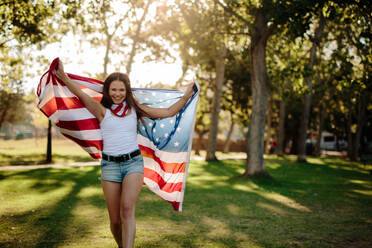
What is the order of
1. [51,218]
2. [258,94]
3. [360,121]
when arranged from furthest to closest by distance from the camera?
[360,121], [258,94], [51,218]

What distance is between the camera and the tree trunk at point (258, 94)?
1497 centimetres

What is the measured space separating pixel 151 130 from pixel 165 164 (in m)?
0.61

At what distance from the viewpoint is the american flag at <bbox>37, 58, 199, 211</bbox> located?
5520 millimetres

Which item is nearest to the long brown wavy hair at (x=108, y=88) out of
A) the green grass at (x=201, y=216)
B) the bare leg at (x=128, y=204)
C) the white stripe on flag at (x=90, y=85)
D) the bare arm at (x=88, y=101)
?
the bare arm at (x=88, y=101)

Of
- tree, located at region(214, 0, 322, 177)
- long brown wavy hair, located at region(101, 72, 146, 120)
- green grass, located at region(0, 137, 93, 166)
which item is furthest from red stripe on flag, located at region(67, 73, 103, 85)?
green grass, located at region(0, 137, 93, 166)

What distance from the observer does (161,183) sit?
5.88 meters

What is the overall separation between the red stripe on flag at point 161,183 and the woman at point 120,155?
1.21 m

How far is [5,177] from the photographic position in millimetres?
14641

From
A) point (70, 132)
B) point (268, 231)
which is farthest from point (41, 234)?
point (268, 231)

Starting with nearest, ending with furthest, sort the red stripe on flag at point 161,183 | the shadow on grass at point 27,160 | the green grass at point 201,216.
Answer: the red stripe on flag at point 161,183 → the green grass at point 201,216 → the shadow on grass at point 27,160

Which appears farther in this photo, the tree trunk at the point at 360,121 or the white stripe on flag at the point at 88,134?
the tree trunk at the point at 360,121

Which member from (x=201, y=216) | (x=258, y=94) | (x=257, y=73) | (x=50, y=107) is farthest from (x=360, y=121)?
(x=50, y=107)

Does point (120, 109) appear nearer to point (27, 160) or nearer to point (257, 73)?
point (257, 73)

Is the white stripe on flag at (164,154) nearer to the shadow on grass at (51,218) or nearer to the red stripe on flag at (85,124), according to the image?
the red stripe on flag at (85,124)
